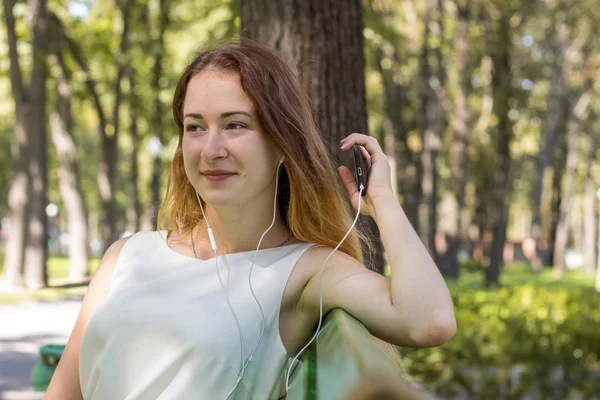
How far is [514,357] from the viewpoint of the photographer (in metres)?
8.80

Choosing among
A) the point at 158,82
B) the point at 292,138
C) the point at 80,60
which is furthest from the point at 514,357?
the point at 80,60

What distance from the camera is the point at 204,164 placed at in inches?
103

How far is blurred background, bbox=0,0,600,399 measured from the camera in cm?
531

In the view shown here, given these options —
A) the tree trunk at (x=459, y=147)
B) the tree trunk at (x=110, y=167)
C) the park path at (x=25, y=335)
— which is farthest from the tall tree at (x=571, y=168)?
the park path at (x=25, y=335)

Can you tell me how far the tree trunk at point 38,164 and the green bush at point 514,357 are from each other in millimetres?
9551

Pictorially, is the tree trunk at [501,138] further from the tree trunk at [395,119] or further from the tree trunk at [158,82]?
the tree trunk at [158,82]

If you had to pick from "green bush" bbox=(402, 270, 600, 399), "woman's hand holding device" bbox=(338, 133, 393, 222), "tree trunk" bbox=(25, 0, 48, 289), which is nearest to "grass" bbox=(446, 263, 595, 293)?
"green bush" bbox=(402, 270, 600, 399)

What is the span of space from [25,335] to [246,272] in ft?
35.1

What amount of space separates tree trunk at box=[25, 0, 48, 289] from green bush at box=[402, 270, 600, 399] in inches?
376

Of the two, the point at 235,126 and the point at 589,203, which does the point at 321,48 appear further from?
the point at 589,203

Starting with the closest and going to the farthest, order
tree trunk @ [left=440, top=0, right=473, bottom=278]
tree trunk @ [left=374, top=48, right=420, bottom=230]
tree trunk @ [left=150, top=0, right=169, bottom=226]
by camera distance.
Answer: tree trunk @ [left=150, top=0, right=169, bottom=226]
tree trunk @ [left=440, top=0, right=473, bottom=278]
tree trunk @ [left=374, top=48, right=420, bottom=230]

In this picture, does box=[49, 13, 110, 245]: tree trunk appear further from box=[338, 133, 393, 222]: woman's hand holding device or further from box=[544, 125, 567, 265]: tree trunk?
box=[544, 125, 567, 265]: tree trunk

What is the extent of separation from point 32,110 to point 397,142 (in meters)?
10.8

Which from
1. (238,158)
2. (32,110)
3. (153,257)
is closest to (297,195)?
(238,158)
